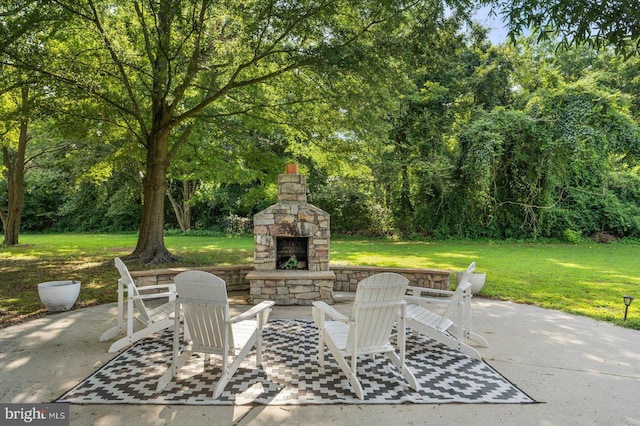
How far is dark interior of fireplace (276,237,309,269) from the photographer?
641 cm

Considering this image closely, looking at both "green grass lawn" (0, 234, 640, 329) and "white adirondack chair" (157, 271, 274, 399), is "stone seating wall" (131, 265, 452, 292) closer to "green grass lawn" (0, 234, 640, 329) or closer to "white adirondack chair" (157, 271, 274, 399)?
"green grass lawn" (0, 234, 640, 329)

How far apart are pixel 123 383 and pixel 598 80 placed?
15.5 meters

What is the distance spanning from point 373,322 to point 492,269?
6735 mm

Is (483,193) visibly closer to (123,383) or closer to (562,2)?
(562,2)

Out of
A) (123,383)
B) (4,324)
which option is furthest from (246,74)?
(123,383)

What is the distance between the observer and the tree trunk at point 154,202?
28.8 feet

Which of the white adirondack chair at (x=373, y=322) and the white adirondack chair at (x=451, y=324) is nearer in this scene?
the white adirondack chair at (x=373, y=322)

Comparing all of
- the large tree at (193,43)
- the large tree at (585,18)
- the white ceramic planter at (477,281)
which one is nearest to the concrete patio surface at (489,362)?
the white ceramic planter at (477,281)

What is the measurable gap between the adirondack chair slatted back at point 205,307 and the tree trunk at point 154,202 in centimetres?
643

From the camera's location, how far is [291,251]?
6.44 m

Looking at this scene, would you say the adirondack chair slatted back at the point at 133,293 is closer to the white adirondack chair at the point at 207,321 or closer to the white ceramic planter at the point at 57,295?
the white adirondack chair at the point at 207,321

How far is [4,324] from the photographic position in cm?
442

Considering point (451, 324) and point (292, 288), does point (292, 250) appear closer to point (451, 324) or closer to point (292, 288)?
point (292, 288)

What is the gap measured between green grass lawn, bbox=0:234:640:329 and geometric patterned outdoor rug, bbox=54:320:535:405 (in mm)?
2641
